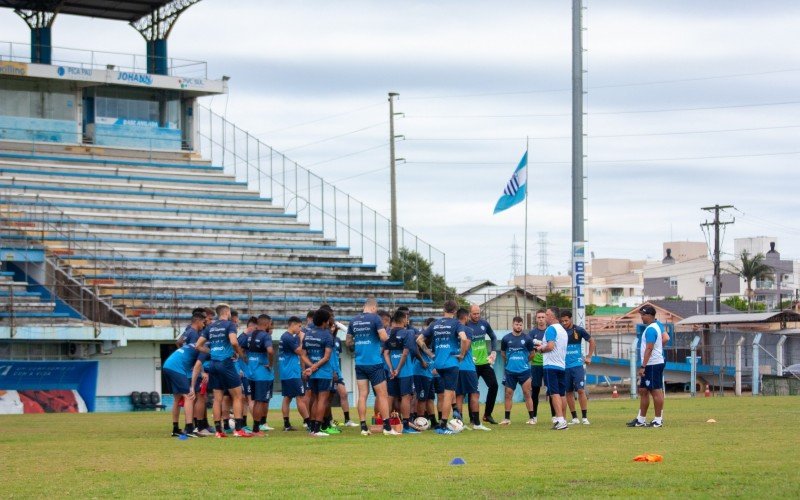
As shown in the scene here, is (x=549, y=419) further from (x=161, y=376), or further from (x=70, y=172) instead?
(x=70, y=172)

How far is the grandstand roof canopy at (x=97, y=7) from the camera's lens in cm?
4947

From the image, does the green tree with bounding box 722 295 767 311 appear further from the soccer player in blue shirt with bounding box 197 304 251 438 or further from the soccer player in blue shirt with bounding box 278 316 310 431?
the soccer player in blue shirt with bounding box 197 304 251 438

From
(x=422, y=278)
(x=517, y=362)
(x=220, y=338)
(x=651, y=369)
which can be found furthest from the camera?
(x=422, y=278)

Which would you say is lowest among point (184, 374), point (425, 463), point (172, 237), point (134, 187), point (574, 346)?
point (425, 463)

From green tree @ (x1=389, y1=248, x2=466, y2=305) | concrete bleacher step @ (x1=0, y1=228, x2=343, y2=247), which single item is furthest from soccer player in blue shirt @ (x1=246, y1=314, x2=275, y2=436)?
green tree @ (x1=389, y1=248, x2=466, y2=305)

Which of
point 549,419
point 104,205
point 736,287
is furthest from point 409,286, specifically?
point 736,287

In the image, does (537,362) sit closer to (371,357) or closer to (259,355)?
(371,357)

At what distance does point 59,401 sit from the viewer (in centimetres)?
3164

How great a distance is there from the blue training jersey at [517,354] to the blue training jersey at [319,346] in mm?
4410

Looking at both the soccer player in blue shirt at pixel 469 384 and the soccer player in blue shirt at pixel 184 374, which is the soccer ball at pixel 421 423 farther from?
the soccer player in blue shirt at pixel 184 374

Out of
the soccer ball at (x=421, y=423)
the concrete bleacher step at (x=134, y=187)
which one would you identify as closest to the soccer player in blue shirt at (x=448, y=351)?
the soccer ball at (x=421, y=423)

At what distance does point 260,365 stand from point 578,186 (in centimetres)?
1058

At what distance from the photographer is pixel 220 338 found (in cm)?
1894

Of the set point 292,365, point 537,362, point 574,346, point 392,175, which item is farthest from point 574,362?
point 392,175
